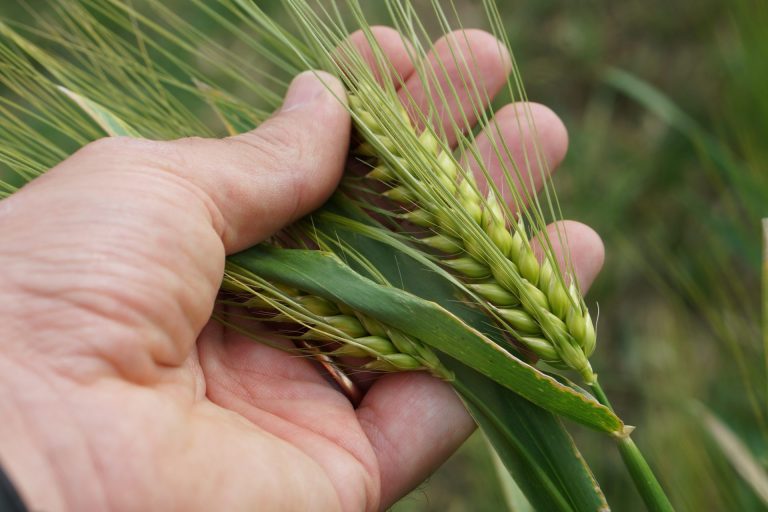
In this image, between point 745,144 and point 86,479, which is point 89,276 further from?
point 745,144

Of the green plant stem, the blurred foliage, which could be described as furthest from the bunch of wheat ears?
the blurred foliage

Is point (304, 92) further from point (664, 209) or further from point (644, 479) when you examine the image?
point (664, 209)

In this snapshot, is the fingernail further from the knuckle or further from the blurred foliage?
the blurred foliage

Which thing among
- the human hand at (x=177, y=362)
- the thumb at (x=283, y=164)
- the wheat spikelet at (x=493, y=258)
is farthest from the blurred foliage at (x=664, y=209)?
the thumb at (x=283, y=164)

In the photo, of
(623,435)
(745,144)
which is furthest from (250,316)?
(745,144)

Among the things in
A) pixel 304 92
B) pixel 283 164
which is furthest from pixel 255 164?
pixel 304 92

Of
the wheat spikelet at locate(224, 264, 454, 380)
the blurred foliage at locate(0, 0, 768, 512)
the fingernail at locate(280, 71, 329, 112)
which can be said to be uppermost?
the fingernail at locate(280, 71, 329, 112)
